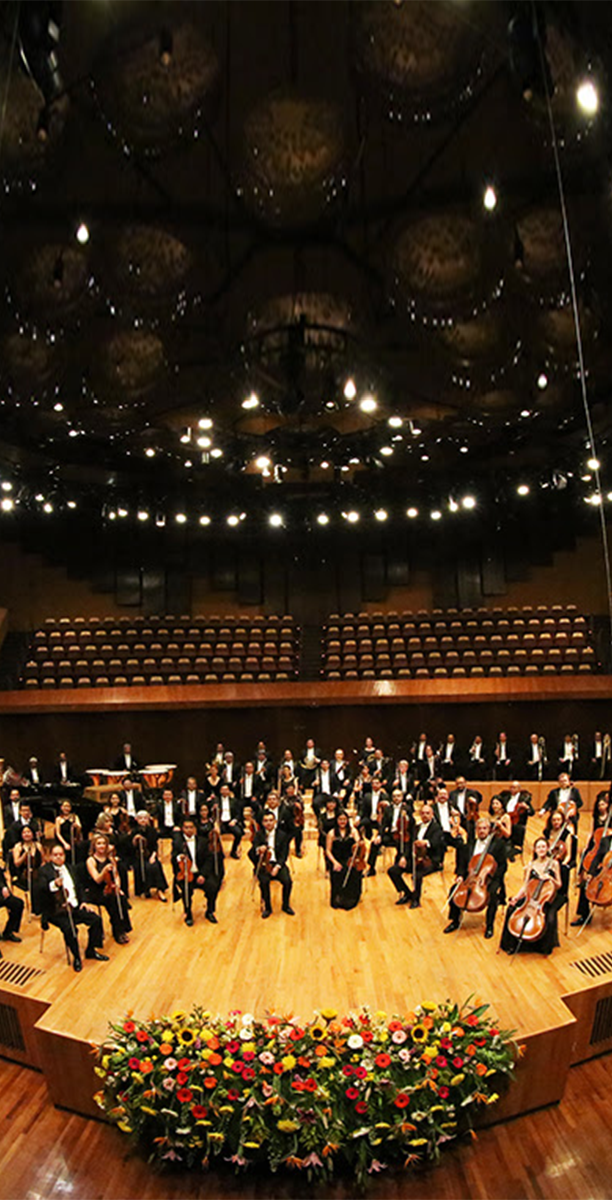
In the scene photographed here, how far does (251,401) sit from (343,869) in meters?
6.00

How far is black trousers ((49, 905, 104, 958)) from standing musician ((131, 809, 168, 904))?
1460mm

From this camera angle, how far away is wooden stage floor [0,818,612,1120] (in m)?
6.34

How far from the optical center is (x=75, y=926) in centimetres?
771

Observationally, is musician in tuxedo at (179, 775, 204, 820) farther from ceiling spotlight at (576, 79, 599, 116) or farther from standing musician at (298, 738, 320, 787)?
ceiling spotlight at (576, 79, 599, 116)

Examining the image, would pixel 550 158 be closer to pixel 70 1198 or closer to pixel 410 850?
pixel 410 850

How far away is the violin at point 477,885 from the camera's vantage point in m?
7.96

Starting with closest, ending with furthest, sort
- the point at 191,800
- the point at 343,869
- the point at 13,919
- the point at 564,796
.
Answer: the point at 13,919, the point at 343,869, the point at 564,796, the point at 191,800

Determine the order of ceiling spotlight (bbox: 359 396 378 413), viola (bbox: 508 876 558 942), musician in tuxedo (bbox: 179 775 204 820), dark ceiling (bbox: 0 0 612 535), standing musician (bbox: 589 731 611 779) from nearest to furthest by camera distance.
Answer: dark ceiling (bbox: 0 0 612 535)
viola (bbox: 508 876 558 942)
musician in tuxedo (bbox: 179 775 204 820)
ceiling spotlight (bbox: 359 396 378 413)
standing musician (bbox: 589 731 611 779)

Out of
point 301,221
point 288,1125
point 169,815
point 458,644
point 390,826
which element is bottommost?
point 288,1125

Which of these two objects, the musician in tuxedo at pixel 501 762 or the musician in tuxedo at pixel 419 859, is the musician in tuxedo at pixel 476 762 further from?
the musician in tuxedo at pixel 419 859

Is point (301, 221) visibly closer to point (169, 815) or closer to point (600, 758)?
point (169, 815)

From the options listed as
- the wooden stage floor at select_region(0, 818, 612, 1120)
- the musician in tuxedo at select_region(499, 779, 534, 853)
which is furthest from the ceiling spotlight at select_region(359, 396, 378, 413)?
the wooden stage floor at select_region(0, 818, 612, 1120)

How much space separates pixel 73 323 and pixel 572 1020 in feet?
25.8

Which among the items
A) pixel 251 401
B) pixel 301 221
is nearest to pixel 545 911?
pixel 301 221
